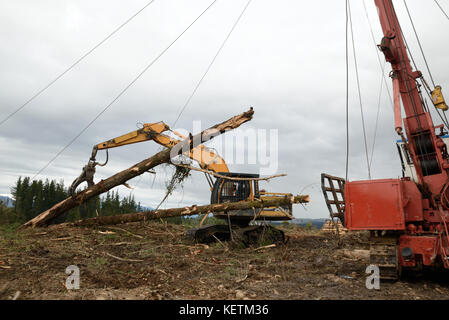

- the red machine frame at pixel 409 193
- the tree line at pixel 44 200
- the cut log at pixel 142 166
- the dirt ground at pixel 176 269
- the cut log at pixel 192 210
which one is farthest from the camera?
the tree line at pixel 44 200

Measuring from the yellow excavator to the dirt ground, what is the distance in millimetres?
831

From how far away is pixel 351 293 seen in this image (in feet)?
17.8

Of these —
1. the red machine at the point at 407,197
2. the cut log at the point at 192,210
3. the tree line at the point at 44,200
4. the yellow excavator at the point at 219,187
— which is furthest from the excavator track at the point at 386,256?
the tree line at the point at 44,200

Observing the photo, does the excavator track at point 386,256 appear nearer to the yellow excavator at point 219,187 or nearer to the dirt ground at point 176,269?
the dirt ground at point 176,269

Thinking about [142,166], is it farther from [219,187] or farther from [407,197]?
[407,197]

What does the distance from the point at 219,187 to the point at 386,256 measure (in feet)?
19.0

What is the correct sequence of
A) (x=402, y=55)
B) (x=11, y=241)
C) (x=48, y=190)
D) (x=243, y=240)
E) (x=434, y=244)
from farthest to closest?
(x=48, y=190)
(x=243, y=240)
(x=11, y=241)
(x=402, y=55)
(x=434, y=244)

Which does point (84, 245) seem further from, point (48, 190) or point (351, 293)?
point (48, 190)

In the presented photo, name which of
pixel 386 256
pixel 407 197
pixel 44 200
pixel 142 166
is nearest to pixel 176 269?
pixel 386 256

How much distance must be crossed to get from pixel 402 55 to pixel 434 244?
405 cm

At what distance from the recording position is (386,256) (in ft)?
20.5

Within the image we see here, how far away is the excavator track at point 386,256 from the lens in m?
6.16

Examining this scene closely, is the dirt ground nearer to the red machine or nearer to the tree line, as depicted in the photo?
the red machine
